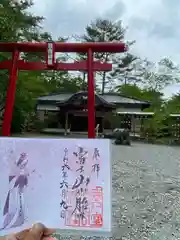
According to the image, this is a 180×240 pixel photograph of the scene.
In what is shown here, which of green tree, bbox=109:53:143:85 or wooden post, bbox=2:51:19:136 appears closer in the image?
wooden post, bbox=2:51:19:136

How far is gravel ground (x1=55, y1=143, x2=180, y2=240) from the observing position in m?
3.36

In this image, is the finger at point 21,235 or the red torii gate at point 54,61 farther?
the red torii gate at point 54,61

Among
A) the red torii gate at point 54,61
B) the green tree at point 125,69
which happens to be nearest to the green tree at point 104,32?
the green tree at point 125,69

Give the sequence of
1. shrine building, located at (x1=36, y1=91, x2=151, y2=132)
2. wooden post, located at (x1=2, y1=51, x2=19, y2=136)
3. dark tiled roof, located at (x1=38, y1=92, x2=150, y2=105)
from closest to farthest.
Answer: wooden post, located at (x1=2, y1=51, x2=19, y2=136) → shrine building, located at (x1=36, y1=91, x2=151, y2=132) → dark tiled roof, located at (x1=38, y1=92, x2=150, y2=105)

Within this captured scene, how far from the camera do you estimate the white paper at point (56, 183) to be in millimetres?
1238

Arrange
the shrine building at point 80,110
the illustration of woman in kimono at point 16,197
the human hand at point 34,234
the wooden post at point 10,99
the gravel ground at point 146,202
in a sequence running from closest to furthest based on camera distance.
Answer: the human hand at point 34,234 → the illustration of woman in kimono at point 16,197 → the wooden post at point 10,99 → the gravel ground at point 146,202 → the shrine building at point 80,110

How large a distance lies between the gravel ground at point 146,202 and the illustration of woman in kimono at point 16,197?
2.09 m

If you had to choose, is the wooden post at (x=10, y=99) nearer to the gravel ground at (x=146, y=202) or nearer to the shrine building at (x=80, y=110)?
the gravel ground at (x=146, y=202)

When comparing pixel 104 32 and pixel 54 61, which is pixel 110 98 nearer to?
pixel 104 32

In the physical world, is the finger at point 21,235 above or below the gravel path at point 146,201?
above

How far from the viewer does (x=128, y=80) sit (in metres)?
25.5

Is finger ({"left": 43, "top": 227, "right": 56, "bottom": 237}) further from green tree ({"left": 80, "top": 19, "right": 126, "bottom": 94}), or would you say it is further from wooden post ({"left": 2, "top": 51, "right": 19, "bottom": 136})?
green tree ({"left": 80, "top": 19, "right": 126, "bottom": 94})

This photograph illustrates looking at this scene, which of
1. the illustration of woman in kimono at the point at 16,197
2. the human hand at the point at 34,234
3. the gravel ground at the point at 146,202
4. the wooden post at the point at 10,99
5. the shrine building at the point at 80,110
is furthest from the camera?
the shrine building at the point at 80,110

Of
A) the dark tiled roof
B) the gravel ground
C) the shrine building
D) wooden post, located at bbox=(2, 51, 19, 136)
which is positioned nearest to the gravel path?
the gravel ground
